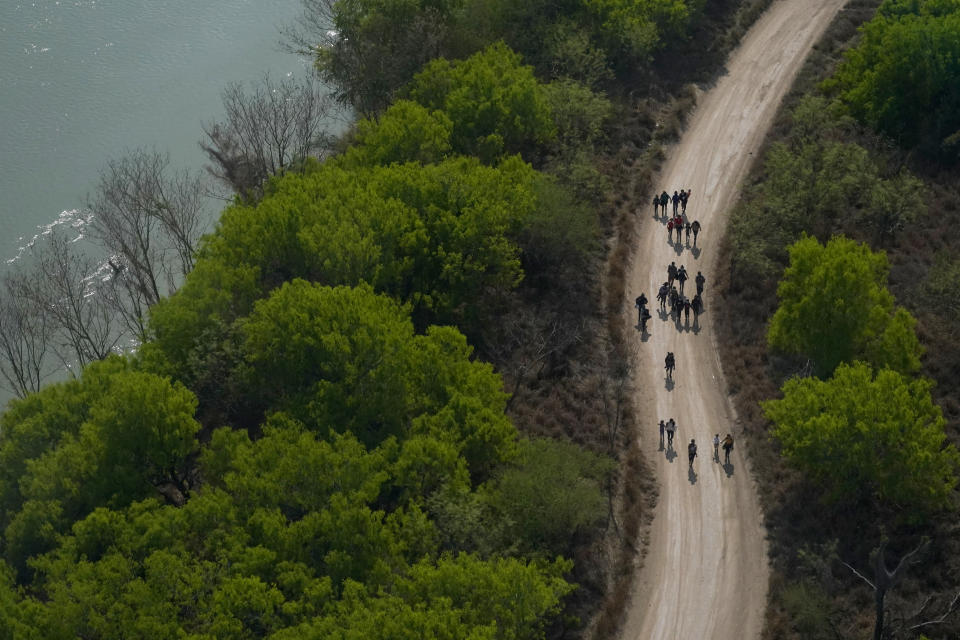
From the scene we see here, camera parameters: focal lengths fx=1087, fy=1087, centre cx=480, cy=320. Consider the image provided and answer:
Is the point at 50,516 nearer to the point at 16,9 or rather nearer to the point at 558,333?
the point at 558,333

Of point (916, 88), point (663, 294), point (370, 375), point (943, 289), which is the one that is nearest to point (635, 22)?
point (916, 88)

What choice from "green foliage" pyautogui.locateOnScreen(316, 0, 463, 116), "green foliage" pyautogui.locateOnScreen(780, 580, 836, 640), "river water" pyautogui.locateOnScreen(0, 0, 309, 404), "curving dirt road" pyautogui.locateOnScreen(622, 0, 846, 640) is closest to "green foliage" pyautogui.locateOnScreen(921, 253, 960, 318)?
"curving dirt road" pyautogui.locateOnScreen(622, 0, 846, 640)

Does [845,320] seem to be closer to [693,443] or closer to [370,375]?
[693,443]

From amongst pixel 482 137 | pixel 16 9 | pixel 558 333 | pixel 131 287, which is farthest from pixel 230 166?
pixel 16 9

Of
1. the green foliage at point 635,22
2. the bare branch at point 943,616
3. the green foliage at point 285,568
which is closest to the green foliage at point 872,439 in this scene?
the bare branch at point 943,616

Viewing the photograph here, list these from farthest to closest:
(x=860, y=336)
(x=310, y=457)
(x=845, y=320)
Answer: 1. (x=860, y=336)
2. (x=845, y=320)
3. (x=310, y=457)

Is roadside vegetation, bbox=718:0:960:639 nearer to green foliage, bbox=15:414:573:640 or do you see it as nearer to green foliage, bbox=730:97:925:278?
green foliage, bbox=730:97:925:278
